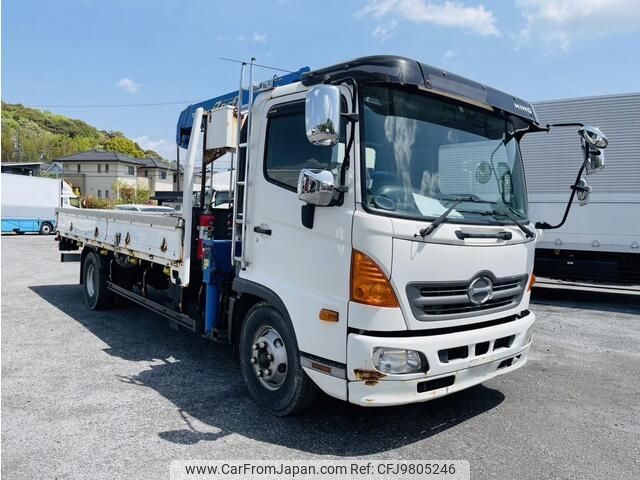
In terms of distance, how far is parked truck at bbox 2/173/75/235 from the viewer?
25.2 meters

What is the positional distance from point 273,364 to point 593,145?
10.7ft

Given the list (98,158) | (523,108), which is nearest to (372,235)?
(523,108)

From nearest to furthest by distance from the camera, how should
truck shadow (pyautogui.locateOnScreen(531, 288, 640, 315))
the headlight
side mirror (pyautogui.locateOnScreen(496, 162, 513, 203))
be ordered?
the headlight < side mirror (pyautogui.locateOnScreen(496, 162, 513, 203)) < truck shadow (pyautogui.locateOnScreen(531, 288, 640, 315))

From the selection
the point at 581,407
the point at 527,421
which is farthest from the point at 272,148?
the point at 581,407

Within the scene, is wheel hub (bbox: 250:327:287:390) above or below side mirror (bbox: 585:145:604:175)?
below

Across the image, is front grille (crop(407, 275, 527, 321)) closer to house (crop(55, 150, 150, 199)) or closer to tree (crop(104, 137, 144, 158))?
house (crop(55, 150, 150, 199))

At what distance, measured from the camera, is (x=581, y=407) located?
14.4 ft

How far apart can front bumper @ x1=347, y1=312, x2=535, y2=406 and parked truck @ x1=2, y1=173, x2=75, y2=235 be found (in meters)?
25.7

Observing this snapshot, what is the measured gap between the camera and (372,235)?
123 inches

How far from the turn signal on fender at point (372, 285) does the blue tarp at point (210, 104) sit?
201 centimetres

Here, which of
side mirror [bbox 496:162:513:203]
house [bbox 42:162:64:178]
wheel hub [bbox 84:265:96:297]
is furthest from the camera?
house [bbox 42:162:64:178]

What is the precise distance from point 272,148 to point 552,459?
312 cm

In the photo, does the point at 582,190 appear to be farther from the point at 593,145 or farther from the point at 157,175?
the point at 157,175

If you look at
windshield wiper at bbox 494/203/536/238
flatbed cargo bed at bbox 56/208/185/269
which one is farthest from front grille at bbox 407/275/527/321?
flatbed cargo bed at bbox 56/208/185/269
